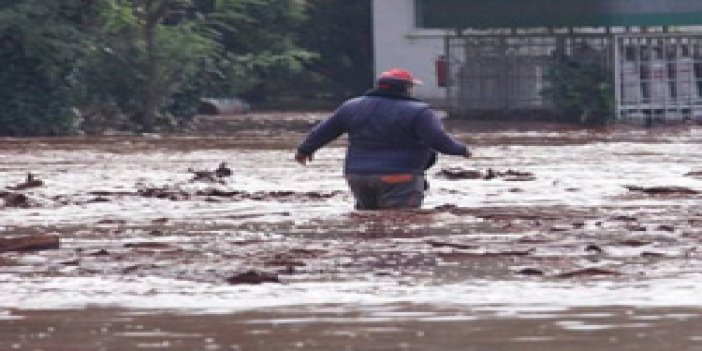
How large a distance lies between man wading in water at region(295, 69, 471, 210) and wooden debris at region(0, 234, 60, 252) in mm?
3296

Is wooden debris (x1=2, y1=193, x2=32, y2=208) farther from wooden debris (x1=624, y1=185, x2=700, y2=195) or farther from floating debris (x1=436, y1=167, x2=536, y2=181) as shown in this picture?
wooden debris (x1=624, y1=185, x2=700, y2=195)

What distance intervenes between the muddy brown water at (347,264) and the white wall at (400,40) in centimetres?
2768

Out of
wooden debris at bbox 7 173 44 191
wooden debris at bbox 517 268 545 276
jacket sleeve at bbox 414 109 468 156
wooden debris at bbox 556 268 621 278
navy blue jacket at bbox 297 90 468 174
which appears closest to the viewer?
wooden debris at bbox 556 268 621 278

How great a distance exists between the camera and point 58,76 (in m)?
40.6

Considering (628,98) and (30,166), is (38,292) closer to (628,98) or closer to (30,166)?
(30,166)

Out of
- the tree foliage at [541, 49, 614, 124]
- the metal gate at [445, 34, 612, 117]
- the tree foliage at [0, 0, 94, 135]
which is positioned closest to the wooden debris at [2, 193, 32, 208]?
the tree foliage at [0, 0, 94, 135]

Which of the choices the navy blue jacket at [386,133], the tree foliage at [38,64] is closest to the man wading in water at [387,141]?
the navy blue jacket at [386,133]

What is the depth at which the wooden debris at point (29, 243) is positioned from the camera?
14656mm

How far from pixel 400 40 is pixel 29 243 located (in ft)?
128

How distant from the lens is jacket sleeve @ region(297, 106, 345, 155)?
17828 millimetres

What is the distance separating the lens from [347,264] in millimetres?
13523

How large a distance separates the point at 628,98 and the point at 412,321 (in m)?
33.3

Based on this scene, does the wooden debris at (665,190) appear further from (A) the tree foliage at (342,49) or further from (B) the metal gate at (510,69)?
(A) the tree foliage at (342,49)

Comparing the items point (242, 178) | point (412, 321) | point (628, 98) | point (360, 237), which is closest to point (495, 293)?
point (412, 321)
